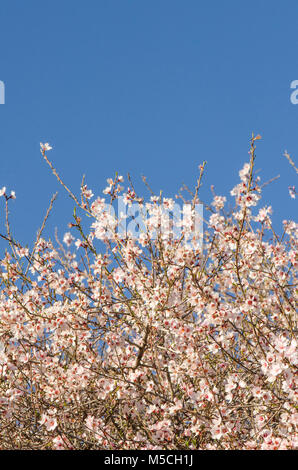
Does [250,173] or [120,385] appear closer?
[250,173]

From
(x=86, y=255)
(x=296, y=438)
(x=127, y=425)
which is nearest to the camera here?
(x=296, y=438)

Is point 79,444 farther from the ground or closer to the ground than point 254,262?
closer to the ground

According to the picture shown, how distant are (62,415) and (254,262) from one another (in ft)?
7.77

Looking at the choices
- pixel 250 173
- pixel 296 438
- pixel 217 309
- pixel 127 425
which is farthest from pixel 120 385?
pixel 250 173

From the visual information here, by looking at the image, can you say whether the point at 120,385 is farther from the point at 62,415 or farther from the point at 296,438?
the point at 296,438

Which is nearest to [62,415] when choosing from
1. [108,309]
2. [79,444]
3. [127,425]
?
[79,444]

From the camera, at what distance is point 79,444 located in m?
5.16

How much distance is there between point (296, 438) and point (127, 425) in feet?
5.98

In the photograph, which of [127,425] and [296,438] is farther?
[127,425]
